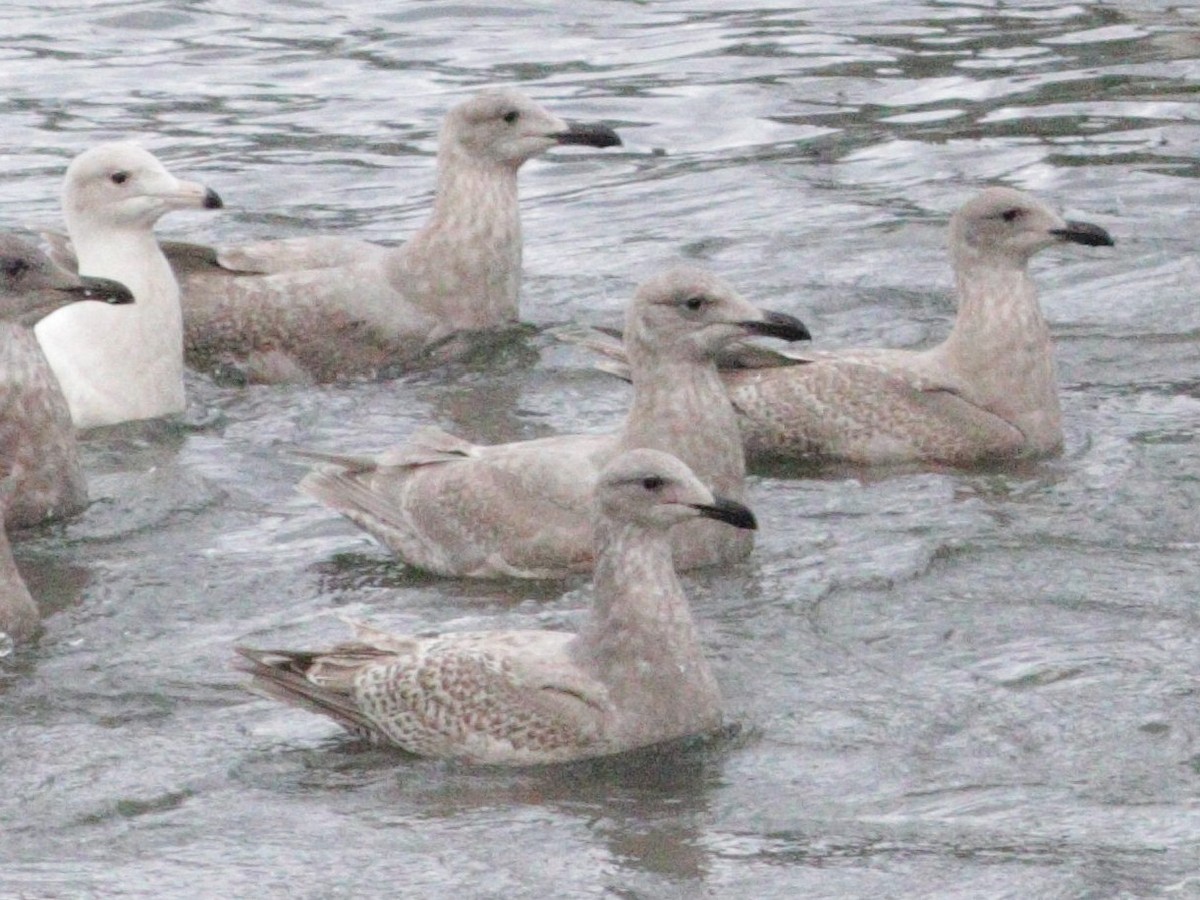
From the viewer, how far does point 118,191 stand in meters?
12.1

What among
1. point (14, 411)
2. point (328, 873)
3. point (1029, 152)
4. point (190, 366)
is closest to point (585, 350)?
point (190, 366)

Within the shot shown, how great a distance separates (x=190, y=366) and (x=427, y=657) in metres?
4.77

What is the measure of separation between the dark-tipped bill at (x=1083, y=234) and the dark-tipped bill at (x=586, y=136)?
91.0 inches

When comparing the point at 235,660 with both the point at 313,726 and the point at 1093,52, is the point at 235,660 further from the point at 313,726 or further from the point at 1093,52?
the point at 1093,52

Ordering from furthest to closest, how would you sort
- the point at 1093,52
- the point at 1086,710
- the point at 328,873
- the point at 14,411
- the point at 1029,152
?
the point at 1093,52 < the point at 1029,152 < the point at 14,411 < the point at 1086,710 < the point at 328,873

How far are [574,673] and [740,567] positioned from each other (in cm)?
171

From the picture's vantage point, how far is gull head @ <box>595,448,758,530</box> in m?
8.60

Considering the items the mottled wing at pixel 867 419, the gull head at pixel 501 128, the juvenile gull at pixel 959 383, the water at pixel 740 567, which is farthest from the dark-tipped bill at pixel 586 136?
the mottled wing at pixel 867 419

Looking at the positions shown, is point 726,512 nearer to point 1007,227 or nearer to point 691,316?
point 691,316

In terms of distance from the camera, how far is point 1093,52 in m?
18.7

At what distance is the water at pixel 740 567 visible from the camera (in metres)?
7.70

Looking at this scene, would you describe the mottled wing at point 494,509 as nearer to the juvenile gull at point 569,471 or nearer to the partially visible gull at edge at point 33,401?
the juvenile gull at point 569,471

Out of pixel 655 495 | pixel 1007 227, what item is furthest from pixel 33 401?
pixel 1007 227

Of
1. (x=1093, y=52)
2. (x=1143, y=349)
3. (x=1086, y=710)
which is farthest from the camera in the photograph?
(x=1093, y=52)
